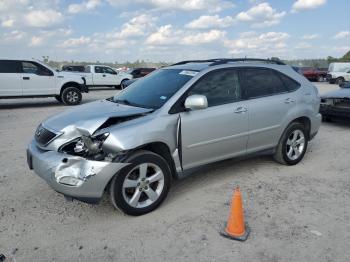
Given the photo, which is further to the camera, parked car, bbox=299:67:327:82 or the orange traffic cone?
parked car, bbox=299:67:327:82

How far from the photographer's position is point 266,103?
4957 millimetres

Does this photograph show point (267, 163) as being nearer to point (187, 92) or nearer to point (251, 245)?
point (187, 92)

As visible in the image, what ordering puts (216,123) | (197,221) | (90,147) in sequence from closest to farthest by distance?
(90,147)
(197,221)
(216,123)

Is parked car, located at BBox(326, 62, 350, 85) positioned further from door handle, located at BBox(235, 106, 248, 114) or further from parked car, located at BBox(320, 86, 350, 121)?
door handle, located at BBox(235, 106, 248, 114)

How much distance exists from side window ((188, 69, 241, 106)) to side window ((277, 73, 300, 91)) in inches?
42.0

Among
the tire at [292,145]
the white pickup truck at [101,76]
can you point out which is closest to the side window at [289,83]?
the tire at [292,145]

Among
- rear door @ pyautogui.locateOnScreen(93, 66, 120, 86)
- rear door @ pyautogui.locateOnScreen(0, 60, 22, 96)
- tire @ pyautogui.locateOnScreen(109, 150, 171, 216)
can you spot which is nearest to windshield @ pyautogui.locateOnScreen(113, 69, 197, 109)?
tire @ pyautogui.locateOnScreen(109, 150, 171, 216)

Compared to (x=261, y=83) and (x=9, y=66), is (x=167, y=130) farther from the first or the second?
(x=9, y=66)

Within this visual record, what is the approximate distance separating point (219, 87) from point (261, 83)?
0.86 meters

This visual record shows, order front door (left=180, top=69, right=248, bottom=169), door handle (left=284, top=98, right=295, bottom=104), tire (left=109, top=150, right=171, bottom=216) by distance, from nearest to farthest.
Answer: tire (left=109, top=150, right=171, bottom=216) → front door (left=180, top=69, right=248, bottom=169) → door handle (left=284, top=98, right=295, bottom=104)

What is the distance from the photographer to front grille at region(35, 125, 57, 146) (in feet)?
12.4

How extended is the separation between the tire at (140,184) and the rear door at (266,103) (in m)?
1.58

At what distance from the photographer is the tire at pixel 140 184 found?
141 inches

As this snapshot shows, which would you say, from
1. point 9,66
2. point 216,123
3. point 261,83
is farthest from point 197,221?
point 9,66
